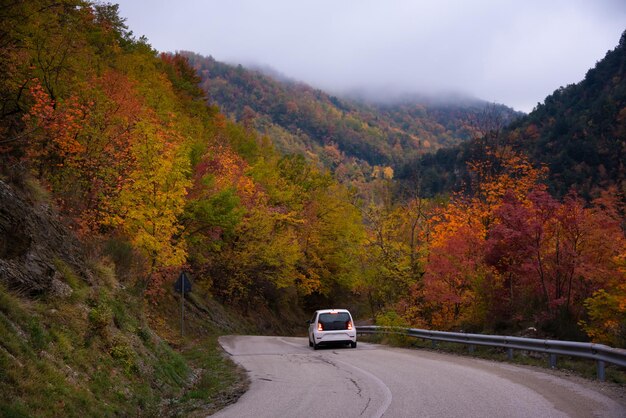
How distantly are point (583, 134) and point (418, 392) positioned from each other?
92110mm

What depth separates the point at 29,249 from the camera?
32.2ft

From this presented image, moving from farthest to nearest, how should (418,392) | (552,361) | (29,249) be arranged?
1. (552,361)
2. (29,249)
3. (418,392)

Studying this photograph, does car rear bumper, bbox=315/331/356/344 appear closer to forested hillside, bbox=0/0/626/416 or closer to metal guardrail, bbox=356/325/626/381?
metal guardrail, bbox=356/325/626/381

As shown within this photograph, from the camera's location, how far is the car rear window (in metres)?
21.1

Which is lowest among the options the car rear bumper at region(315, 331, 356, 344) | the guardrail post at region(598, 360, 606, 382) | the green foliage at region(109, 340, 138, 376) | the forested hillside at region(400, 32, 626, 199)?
the car rear bumper at region(315, 331, 356, 344)

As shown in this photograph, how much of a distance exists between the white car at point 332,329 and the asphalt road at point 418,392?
18.3ft

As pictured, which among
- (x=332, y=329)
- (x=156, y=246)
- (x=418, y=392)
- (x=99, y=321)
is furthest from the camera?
(x=332, y=329)

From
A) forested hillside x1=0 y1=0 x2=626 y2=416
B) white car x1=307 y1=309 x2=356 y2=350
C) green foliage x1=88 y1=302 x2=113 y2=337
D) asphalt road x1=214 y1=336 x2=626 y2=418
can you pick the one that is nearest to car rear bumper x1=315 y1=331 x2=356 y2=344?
white car x1=307 y1=309 x2=356 y2=350

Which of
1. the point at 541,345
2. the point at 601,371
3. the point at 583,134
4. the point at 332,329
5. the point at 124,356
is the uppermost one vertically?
the point at 583,134

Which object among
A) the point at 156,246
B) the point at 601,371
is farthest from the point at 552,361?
the point at 156,246

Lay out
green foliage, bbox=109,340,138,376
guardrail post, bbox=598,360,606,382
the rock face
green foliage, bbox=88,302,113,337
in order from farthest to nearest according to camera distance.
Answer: guardrail post, bbox=598,360,606,382, green foliage, bbox=88,302,113,337, green foliage, bbox=109,340,138,376, the rock face

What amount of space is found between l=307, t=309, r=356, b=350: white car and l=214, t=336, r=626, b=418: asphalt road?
557 cm

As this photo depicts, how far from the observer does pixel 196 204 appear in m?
28.1

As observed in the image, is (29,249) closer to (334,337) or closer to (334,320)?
(334,337)
